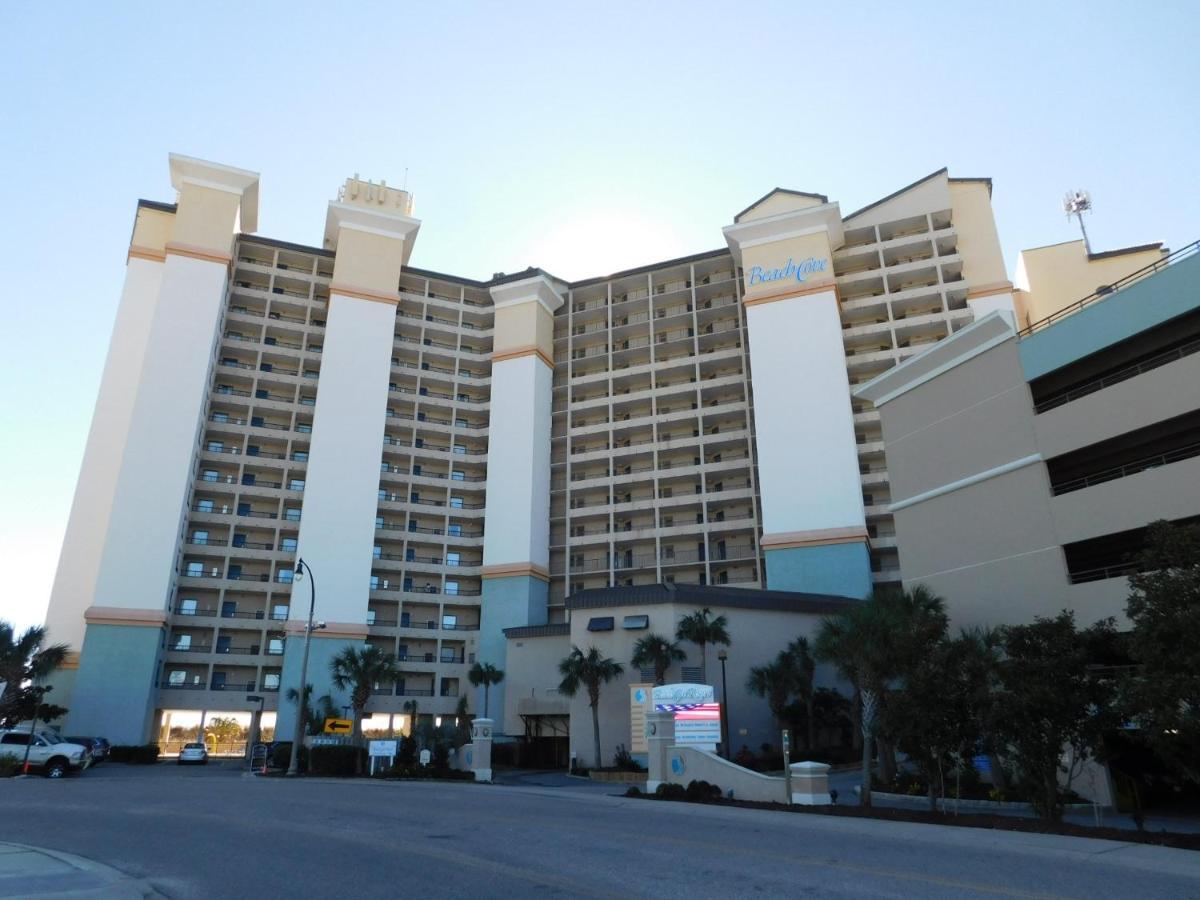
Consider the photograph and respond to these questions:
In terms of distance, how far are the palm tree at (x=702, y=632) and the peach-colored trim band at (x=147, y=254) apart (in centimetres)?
5690

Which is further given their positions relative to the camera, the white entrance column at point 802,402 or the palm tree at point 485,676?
the white entrance column at point 802,402

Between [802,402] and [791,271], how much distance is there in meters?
12.3

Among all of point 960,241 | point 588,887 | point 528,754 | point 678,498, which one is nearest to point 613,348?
point 678,498

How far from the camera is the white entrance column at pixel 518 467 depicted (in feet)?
224

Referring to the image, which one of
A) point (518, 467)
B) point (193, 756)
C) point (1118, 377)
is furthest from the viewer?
point (518, 467)

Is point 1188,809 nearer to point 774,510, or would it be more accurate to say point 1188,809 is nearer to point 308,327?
point 774,510

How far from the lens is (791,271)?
69125 mm

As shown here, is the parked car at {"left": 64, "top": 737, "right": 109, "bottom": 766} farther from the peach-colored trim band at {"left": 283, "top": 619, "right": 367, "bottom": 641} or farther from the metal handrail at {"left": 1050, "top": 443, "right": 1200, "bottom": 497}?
the metal handrail at {"left": 1050, "top": 443, "right": 1200, "bottom": 497}

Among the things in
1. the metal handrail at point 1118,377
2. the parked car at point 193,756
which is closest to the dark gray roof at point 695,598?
the metal handrail at point 1118,377

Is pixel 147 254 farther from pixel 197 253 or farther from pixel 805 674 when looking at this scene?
pixel 805 674

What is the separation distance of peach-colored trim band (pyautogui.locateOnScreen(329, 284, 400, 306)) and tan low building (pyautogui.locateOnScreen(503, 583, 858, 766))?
37.9 m

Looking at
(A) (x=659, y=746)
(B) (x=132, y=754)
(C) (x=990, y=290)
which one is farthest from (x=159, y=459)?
(C) (x=990, y=290)

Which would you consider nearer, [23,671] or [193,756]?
[23,671]

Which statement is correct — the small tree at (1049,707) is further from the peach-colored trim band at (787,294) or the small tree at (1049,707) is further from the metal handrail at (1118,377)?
the peach-colored trim band at (787,294)
